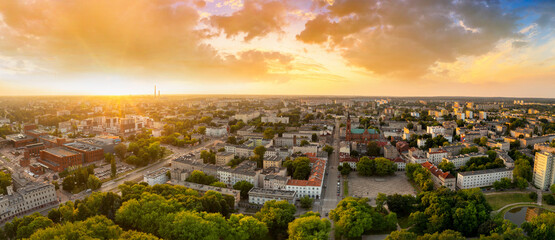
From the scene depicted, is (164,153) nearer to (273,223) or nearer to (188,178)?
(188,178)

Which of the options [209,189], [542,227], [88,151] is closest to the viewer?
[542,227]

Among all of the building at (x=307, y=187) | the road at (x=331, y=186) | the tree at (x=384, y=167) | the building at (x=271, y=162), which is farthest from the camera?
the building at (x=271, y=162)

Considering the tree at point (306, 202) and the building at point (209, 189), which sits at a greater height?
the building at point (209, 189)

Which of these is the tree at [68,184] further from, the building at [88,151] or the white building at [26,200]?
the building at [88,151]

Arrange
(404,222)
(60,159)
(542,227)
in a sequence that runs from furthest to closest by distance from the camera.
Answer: (60,159)
(404,222)
(542,227)

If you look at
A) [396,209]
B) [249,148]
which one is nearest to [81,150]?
[249,148]

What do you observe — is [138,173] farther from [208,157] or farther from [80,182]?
[208,157]

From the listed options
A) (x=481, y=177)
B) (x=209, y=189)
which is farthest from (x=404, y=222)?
(x=209, y=189)

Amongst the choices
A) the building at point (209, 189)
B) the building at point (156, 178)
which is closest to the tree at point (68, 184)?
the building at point (156, 178)
